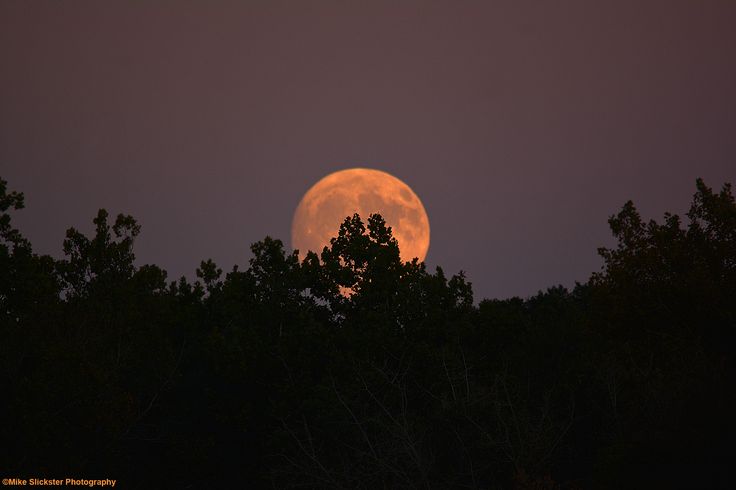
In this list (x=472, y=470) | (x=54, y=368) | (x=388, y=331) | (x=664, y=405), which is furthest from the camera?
(x=388, y=331)

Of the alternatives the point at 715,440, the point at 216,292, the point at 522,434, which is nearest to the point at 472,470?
the point at 522,434

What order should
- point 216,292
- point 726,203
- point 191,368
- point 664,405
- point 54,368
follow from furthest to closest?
point 216,292, point 191,368, point 726,203, point 54,368, point 664,405

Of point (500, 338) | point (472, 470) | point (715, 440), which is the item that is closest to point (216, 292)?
point (500, 338)

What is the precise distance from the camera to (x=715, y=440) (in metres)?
14.8

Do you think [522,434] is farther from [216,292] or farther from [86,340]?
[216,292]

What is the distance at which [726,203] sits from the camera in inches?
1005

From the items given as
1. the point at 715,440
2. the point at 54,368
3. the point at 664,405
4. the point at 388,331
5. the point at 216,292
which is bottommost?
the point at 715,440

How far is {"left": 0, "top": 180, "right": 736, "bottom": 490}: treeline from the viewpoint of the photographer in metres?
20.0

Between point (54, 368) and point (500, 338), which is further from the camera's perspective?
point (500, 338)

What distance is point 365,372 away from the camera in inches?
1093

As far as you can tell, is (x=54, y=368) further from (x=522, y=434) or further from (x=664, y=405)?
(x=664, y=405)

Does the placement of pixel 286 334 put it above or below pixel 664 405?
above

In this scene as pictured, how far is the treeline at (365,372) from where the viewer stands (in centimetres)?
2000

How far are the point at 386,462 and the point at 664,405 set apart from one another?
24.5 feet
